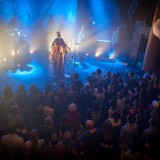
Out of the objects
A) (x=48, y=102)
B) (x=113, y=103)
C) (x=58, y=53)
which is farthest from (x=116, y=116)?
(x=58, y=53)

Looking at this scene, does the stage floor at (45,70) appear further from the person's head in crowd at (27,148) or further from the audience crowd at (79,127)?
the person's head in crowd at (27,148)

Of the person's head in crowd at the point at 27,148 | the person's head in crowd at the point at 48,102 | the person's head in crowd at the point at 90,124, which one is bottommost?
the person's head in crowd at the point at 27,148

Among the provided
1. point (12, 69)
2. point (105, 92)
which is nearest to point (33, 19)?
point (12, 69)

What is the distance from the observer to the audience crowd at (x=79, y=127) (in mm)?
4062

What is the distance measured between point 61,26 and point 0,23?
4729mm

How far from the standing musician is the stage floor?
19.4 inches

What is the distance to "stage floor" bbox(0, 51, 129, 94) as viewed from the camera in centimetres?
998

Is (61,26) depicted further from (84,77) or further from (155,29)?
(155,29)

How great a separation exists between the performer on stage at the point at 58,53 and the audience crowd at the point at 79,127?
3.78 metres

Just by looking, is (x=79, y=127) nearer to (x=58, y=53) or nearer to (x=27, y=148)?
(x=27, y=148)

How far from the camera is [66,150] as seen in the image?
4062mm

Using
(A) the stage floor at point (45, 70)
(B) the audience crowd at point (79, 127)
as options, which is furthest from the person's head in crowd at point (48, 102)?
(A) the stage floor at point (45, 70)

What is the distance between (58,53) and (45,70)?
5.27 ft

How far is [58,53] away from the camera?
10.5 meters
